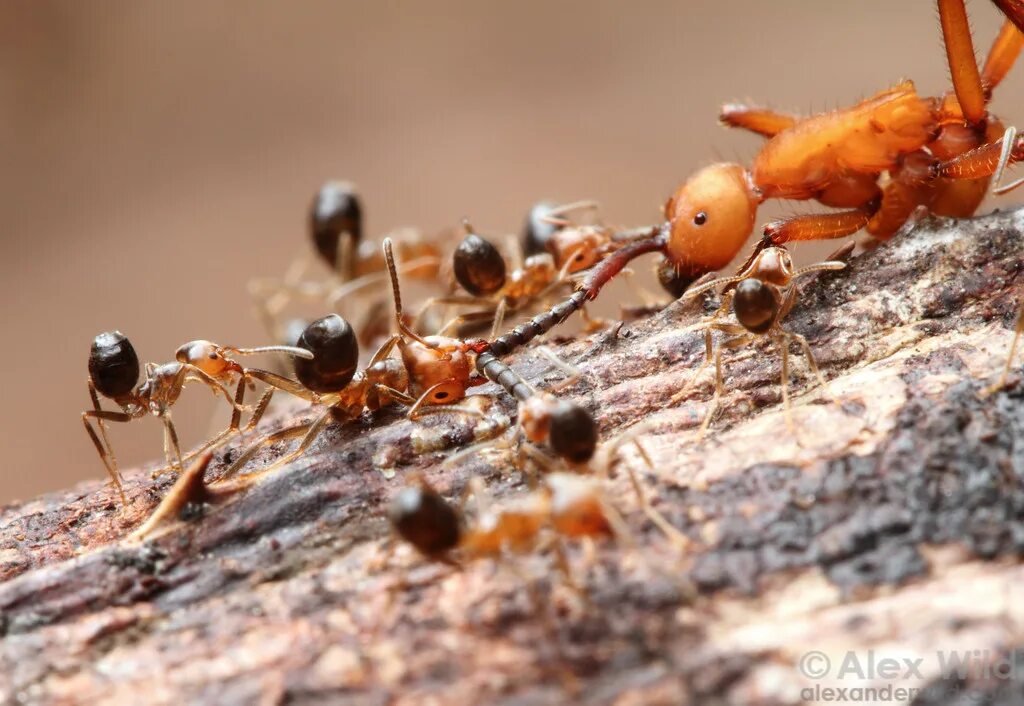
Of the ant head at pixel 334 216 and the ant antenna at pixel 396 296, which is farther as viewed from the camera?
the ant head at pixel 334 216

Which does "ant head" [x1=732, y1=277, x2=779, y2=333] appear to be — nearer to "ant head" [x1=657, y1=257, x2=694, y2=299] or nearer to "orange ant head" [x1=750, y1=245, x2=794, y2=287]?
"orange ant head" [x1=750, y1=245, x2=794, y2=287]

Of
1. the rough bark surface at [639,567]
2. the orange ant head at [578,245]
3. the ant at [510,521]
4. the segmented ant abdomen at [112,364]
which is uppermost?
the segmented ant abdomen at [112,364]

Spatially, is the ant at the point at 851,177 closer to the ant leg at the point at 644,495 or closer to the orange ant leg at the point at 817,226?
the orange ant leg at the point at 817,226

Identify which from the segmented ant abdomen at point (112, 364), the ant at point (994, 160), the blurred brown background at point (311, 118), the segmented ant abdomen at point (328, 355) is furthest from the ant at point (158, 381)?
the blurred brown background at point (311, 118)

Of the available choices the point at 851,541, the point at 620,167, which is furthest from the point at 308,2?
the point at 851,541

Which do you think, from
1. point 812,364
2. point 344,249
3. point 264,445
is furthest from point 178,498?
point 344,249

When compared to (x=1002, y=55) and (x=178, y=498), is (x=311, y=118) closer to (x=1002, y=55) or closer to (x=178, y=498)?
(x=1002, y=55)
